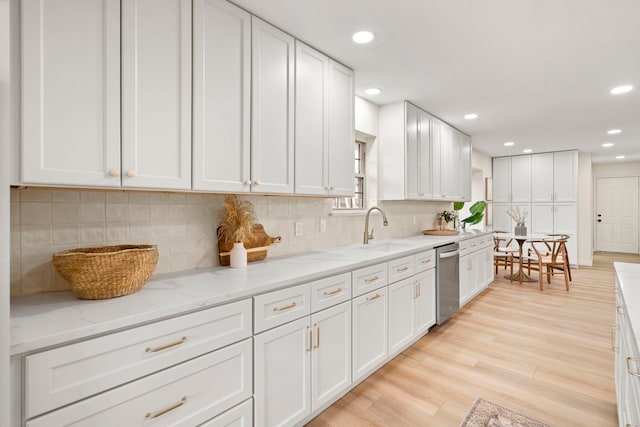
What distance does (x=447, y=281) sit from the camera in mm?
3430

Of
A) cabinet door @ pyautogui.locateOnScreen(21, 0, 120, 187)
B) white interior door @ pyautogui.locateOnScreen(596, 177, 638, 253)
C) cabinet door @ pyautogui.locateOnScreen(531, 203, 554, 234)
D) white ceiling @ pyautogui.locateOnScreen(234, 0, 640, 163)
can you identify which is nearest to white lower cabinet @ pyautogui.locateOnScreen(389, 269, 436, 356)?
white ceiling @ pyautogui.locateOnScreen(234, 0, 640, 163)

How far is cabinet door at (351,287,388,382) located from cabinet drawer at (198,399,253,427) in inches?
33.3

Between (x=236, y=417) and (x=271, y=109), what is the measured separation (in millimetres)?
1670

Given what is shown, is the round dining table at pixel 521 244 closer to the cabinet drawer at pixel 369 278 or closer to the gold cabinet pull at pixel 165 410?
the cabinet drawer at pixel 369 278

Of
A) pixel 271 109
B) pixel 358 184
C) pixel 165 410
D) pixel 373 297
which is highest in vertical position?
pixel 271 109

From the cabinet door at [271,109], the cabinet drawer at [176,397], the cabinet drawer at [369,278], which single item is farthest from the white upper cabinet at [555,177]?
the cabinet drawer at [176,397]

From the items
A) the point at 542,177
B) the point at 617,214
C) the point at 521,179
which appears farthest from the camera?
the point at 617,214

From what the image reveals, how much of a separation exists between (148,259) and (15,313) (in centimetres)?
45

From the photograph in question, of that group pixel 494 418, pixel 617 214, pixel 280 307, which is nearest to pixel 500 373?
pixel 494 418

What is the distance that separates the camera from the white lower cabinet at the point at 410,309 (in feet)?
8.58

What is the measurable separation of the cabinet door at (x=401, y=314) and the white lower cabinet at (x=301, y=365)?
23.4 inches

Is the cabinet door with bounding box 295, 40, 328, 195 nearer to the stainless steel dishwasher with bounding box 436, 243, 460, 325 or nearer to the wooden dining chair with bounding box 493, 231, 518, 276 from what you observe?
the stainless steel dishwasher with bounding box 436, 243, 460, 325

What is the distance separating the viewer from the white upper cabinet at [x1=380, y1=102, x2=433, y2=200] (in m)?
3.59

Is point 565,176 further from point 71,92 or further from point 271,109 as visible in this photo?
point 71,92
